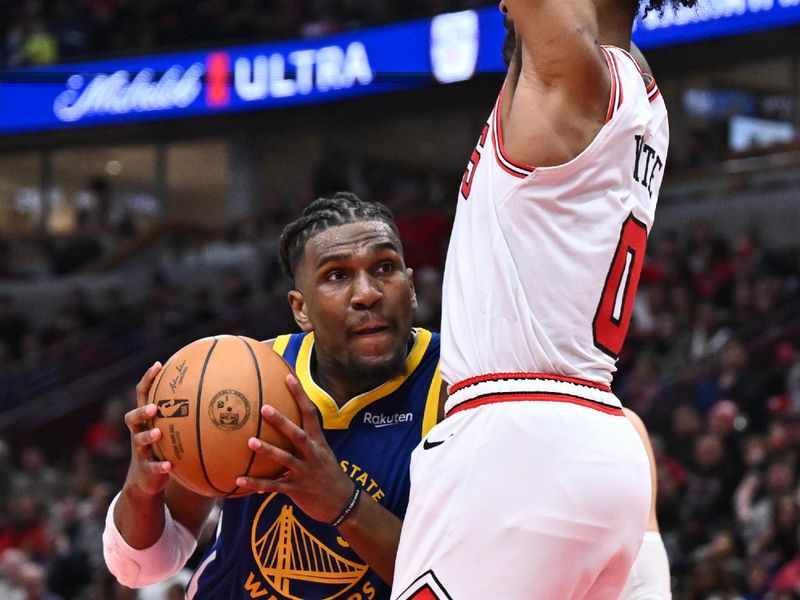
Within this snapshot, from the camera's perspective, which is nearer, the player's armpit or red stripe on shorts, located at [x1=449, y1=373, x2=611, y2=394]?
the player's armpit

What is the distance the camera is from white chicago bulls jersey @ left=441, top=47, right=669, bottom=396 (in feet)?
8.17

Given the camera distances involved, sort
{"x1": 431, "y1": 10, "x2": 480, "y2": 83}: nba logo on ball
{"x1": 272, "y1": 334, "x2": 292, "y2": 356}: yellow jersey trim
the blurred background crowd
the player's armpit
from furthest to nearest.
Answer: {"x1": 431, "y1": 10, "x2": 480, "y2": 83}: nba logo on ball → the blurred background crowd → {"x1": 272, "y1": 334, "x2": 292, "y2": 356}: yellow jersey trim → the player's armpit

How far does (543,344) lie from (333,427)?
92 cm

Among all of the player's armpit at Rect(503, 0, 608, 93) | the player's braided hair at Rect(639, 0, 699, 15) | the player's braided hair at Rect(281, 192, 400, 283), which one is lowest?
the player's braided hair at Rect(281, 192, 400, 283)

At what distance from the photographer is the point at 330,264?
126 inches

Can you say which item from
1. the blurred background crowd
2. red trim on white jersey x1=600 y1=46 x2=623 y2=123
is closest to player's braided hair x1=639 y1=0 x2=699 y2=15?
red trim on white jersey x1=600 y1=46 x2=623 y2=123

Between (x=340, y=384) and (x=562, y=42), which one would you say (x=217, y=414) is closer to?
(x=340, y=384)

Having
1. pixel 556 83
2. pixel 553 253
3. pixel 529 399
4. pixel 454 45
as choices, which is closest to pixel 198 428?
pixel 529 399

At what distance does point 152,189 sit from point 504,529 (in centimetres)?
1905

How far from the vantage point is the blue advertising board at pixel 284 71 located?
46.2 feet

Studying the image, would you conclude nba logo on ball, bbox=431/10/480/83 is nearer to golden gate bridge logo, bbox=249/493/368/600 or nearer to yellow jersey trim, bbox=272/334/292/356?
yellow jersey trim, bbox=272/334/292/356

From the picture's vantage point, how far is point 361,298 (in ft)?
10.2

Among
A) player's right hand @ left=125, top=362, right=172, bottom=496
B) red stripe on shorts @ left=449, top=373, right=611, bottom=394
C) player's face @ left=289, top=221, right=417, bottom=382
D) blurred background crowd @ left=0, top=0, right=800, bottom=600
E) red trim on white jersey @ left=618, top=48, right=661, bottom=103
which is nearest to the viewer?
red stripe on shorts @ left=449, top=373, right=611, bottom=394

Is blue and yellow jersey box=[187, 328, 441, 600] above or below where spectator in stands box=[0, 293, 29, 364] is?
above
